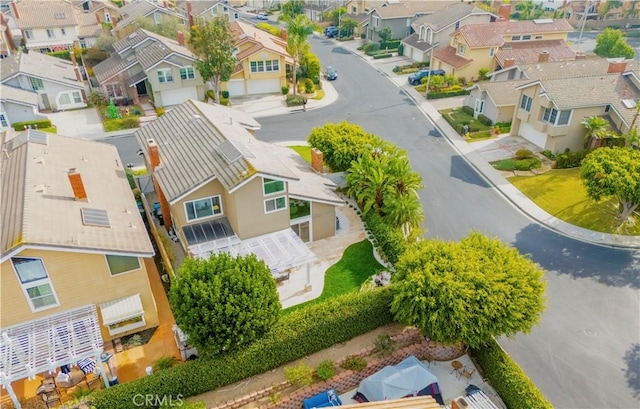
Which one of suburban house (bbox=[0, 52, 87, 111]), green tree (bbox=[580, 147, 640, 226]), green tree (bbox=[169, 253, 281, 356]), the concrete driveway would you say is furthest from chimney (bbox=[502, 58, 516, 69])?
suburban house (bbox=[0, 52, 87, 111])

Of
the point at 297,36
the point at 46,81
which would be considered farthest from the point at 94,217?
the point at 297,36

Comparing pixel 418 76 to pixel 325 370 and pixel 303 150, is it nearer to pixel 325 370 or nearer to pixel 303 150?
pixel 303 150

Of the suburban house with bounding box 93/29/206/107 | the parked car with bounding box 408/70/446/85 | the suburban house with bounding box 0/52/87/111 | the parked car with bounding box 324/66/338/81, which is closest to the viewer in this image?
the suburban house with bounding box 0/52/87/111

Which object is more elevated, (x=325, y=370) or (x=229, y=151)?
(x=229, y=151)

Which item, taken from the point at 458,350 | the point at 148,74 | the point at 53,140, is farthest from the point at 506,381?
the point at 148,74

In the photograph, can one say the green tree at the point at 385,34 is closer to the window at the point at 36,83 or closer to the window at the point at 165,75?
the window at the point at 165,75

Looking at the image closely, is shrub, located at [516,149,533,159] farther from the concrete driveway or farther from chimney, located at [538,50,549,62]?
the concrete driveway

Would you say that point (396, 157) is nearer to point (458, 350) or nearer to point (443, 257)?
point (443, 257)
